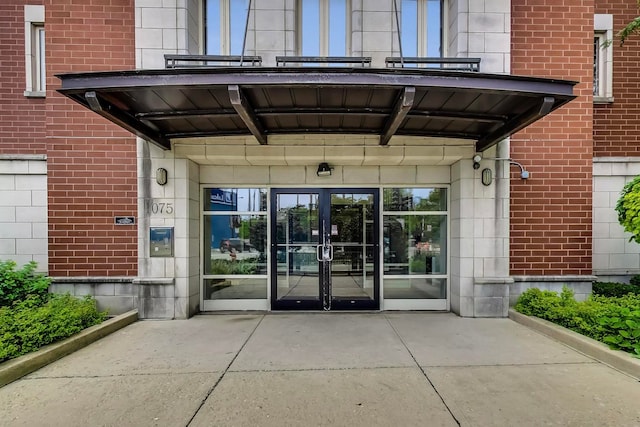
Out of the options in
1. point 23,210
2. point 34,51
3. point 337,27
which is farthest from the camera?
point 34,51

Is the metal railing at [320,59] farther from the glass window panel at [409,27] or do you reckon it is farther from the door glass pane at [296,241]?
the door glass pane at [296,241]

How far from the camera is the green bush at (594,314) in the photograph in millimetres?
3963

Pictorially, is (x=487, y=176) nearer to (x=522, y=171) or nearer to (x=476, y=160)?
(x=476, y=160)

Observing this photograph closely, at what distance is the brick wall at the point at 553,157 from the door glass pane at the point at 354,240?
104 inches

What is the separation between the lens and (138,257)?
5891 millimetres

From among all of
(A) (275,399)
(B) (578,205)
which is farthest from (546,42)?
(A) (275,399)

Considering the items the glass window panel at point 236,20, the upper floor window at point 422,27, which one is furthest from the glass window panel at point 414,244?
the glass window panel at point 236,20

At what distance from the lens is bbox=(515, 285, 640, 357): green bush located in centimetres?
396

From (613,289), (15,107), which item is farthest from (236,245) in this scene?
(613,289)

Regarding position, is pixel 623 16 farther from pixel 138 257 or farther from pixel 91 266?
pixel 91 266

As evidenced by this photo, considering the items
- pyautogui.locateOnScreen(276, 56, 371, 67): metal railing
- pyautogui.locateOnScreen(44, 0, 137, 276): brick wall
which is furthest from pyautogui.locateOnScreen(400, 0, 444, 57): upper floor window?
pyautogui.locateOnScreen(44, 0, 137, 276): brick wall

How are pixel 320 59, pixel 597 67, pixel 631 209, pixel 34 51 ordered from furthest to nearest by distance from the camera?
1. pixel 597 67
2. pixel 34 51
3. pixel 320 59
4. pixel 631 209

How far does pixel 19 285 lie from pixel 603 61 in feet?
40.2

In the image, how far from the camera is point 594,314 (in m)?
4.62
